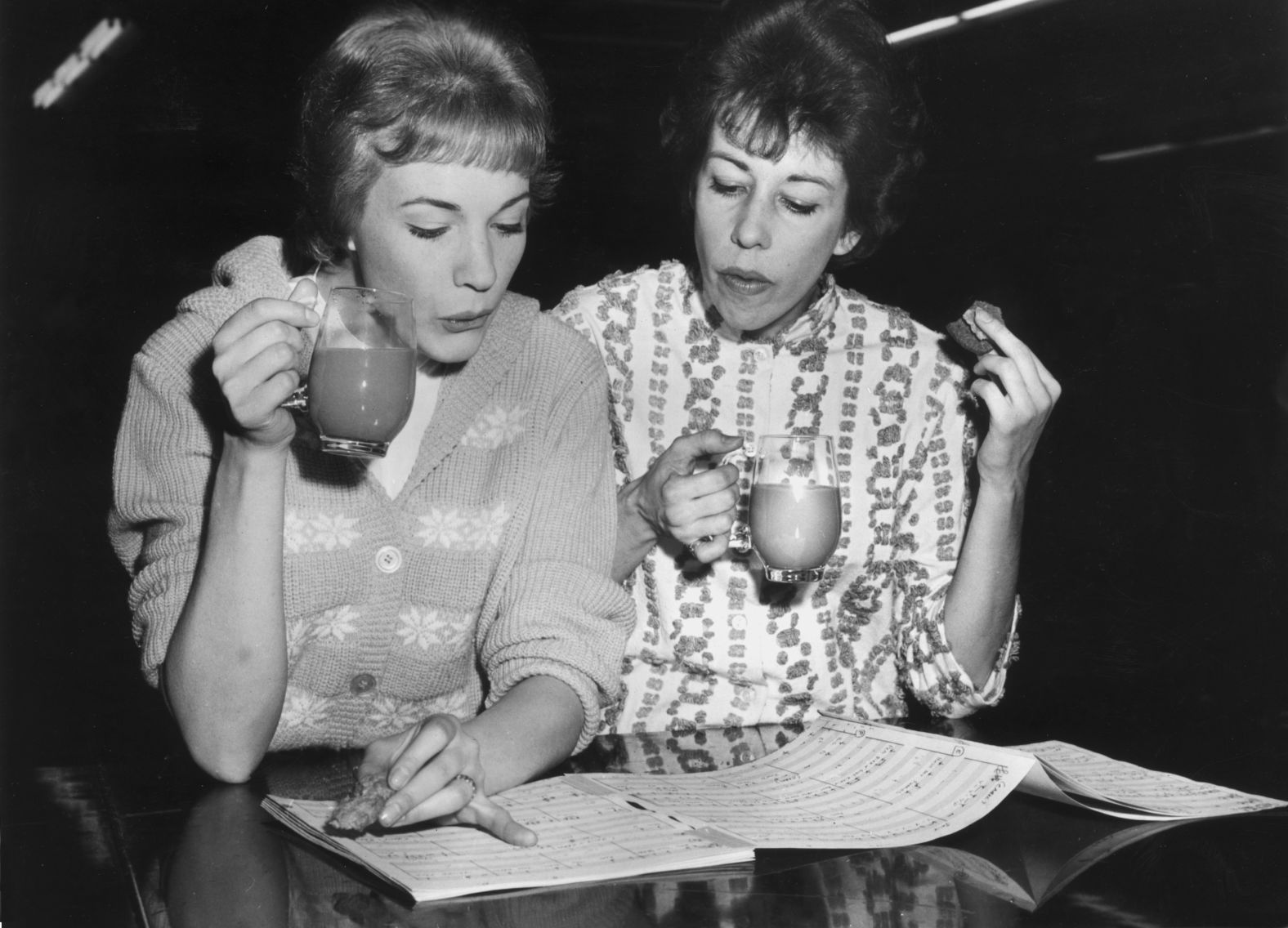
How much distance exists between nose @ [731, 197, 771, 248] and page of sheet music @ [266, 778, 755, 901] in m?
1.07

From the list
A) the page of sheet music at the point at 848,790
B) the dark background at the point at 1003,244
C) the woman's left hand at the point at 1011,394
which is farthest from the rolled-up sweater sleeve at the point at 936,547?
the dark background at the point at 1003,244

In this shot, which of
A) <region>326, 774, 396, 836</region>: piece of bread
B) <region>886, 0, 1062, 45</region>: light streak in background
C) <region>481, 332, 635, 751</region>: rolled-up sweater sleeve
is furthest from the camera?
<region>886, 0, 1062, 45</region>: light streak in background

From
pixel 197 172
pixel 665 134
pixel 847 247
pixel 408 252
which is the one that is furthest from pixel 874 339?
pixel 197 172

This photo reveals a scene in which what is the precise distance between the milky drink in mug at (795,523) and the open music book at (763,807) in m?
0.39

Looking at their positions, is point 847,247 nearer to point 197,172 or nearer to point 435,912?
point 435,912

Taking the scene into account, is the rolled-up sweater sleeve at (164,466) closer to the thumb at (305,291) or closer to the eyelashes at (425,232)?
the thumb at (305,291)

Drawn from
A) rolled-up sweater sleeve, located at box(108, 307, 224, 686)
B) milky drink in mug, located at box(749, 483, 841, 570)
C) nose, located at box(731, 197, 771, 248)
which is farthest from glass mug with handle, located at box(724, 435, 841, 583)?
rolled-up sweater sleeve, located at box(108, 307, 224, 686)

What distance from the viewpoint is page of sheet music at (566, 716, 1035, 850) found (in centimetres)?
114

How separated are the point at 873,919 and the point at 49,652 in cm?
260

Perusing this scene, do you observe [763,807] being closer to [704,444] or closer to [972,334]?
[704,444]

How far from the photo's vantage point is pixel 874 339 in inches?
88.7

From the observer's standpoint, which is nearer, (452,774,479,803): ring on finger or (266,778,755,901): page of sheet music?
(266,778,755,901): page of sheet music

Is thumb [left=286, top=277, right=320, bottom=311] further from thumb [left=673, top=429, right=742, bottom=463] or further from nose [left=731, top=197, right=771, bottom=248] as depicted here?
nose [left=731, top=197, right=771, bottom=248]

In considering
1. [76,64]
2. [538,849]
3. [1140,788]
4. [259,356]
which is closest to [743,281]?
[259,356]
